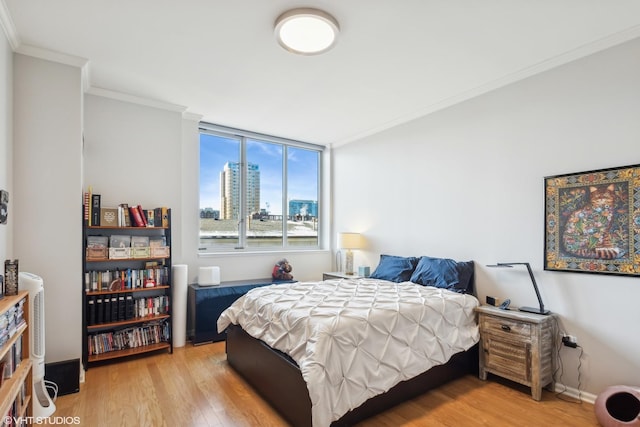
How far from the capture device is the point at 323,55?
2.76 m

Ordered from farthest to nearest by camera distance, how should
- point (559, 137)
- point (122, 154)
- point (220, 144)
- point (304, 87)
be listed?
point (220, 144), point (122, 154), point (304, 87), point (559, 137)

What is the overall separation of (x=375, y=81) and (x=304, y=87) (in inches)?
27.8

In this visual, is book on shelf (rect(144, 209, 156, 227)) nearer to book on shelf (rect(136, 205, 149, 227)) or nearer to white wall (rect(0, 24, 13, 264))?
book on shelf (rect(136, 205, 149, 227))

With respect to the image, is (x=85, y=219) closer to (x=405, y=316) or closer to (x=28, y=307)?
(x=28, y=307)

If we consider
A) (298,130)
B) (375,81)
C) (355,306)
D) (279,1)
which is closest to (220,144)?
(298,130)

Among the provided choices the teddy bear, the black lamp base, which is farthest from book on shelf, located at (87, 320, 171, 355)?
the black lamp base

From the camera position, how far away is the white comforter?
2021 millimetres

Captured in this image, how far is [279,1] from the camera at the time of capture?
2.12 meters

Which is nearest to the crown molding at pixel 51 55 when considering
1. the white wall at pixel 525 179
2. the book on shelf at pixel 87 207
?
the book on shelf at pixel 87 207

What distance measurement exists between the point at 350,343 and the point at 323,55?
7.34 feet

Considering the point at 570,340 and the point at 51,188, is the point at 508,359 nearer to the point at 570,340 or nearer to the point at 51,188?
the point at 570,340

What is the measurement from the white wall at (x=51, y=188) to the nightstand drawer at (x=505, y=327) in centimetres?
351

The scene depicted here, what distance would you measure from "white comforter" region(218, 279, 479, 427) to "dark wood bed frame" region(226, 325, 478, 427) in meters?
0.10

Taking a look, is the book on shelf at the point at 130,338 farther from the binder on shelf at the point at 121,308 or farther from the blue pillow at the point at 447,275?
the blue pillow at the point at 447,275
